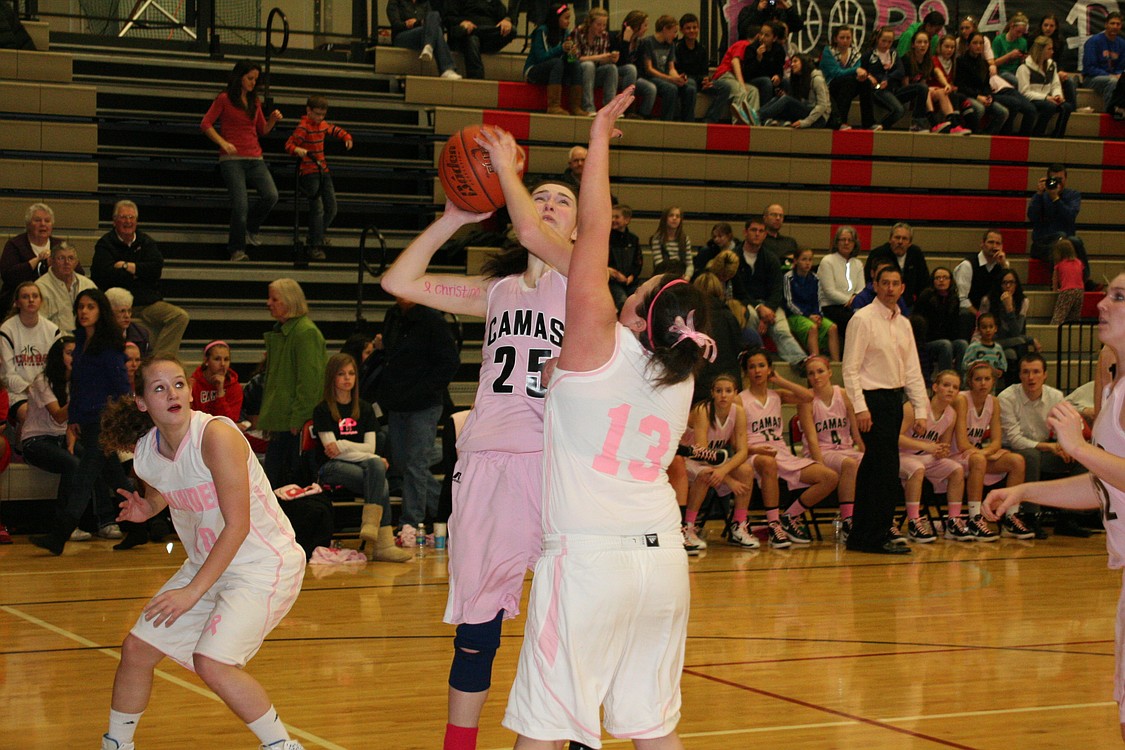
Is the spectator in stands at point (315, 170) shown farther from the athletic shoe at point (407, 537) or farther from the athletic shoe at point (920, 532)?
the athletic shoe at point (920, 532)

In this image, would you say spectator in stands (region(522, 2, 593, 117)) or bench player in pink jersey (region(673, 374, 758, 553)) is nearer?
bench player in pink jersey (region(673, 374, 758, 553))

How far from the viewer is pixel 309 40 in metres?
14.4

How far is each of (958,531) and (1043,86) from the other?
7610 mm

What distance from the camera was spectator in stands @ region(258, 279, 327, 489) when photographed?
8.59 m

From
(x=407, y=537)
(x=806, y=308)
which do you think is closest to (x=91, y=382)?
(x=407, y=537)

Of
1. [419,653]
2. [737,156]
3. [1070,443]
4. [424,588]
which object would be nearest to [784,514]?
[424,588]

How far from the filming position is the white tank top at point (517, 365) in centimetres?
365

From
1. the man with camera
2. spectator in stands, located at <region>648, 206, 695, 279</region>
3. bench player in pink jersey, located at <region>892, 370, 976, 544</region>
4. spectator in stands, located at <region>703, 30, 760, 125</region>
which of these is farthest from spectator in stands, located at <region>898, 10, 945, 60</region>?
bench player in pink jersey, located at <region>892, 370, 976, 544</region>

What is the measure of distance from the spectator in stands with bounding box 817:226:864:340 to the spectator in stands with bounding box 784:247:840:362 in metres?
0.08

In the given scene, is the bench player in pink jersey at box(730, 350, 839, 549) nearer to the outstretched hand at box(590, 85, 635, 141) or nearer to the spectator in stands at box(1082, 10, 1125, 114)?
the outstretched hand at box(590, 85, 635, 141)

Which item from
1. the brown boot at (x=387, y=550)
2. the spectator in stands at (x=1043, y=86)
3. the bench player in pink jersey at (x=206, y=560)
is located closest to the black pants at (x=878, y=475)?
the brown boot at (x=387, y=550)

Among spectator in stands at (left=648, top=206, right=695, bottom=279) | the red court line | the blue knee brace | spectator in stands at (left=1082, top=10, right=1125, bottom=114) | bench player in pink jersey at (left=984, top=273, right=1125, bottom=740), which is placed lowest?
the red court line

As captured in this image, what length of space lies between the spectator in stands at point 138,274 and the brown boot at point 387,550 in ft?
8.62

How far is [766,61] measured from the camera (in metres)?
14.4
